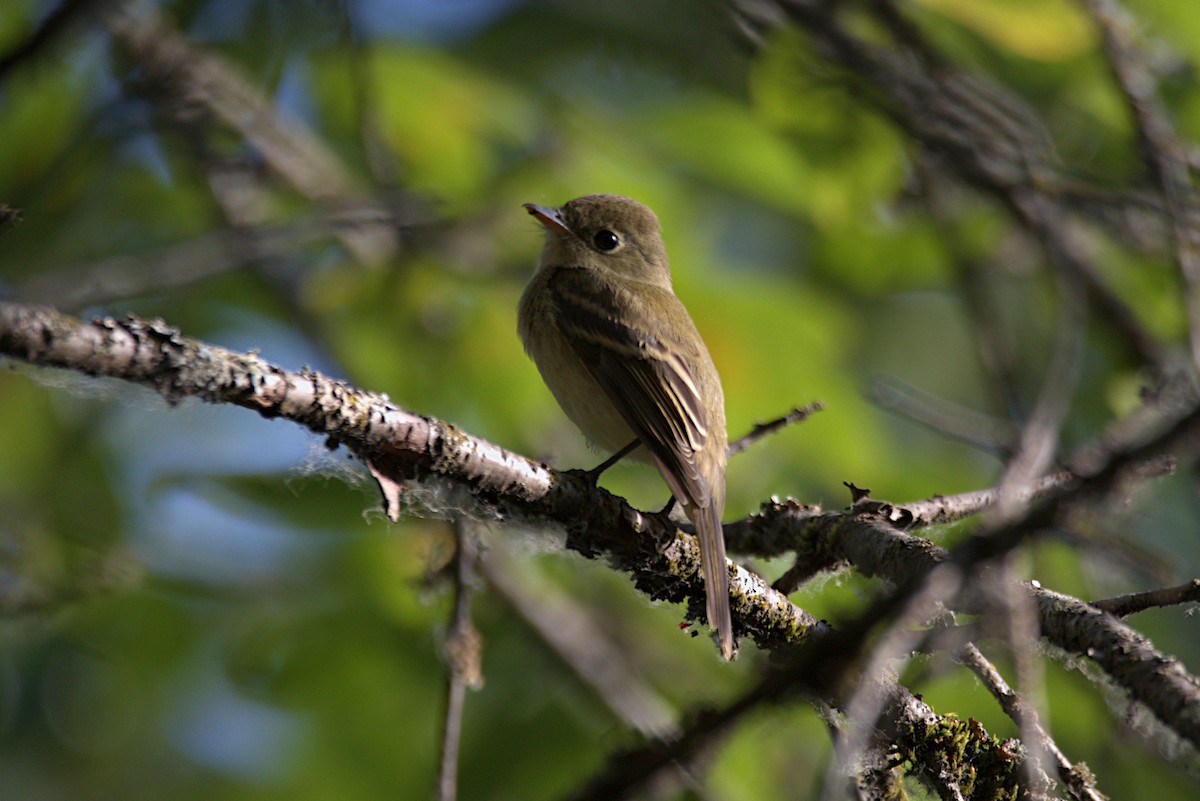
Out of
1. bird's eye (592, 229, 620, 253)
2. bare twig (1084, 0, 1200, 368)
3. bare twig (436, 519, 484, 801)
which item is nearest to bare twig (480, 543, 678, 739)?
bare twig (436, 519, 484, 801)

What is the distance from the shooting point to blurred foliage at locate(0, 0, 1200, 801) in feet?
14.9

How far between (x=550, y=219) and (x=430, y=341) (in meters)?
0.77

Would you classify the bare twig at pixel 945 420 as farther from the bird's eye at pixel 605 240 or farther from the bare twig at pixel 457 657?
the bird's eye at pixel 605 240

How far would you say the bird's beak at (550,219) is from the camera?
15.4 ft

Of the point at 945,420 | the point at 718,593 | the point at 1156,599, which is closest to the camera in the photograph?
the point at 1156,599

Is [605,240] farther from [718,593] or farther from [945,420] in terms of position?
[718,593]

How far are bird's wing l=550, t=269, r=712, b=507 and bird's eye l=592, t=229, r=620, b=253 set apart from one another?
1.62ft

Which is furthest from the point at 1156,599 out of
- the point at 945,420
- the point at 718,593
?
the point at 718,593

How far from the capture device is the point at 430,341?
16.4ft

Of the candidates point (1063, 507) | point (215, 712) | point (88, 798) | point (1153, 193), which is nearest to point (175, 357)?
point (1063, 507)

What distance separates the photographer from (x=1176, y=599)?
226 cm

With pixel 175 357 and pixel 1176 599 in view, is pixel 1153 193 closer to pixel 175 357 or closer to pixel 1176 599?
pixel 1176 599

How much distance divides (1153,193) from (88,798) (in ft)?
23.4

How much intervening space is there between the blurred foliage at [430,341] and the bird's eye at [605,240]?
0.67ft
